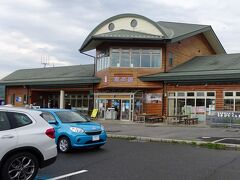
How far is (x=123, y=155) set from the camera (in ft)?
36.0

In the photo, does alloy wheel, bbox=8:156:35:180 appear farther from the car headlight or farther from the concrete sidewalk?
the concrete sidewalk

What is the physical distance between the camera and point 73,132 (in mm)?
11297

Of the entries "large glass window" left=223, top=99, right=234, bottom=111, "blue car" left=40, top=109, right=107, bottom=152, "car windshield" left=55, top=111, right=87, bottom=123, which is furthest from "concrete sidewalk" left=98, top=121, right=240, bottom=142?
"large glass window" left=223, top=99, right=234, bottom=111

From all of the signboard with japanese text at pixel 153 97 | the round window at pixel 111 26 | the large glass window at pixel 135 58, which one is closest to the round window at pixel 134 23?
the round window at pixel 111 26

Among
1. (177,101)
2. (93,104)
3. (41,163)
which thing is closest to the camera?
(41,163)

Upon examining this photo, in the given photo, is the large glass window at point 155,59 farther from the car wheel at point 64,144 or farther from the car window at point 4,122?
the car window at point 4,122

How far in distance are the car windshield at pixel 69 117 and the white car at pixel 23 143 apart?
Answer: 14.5 feet

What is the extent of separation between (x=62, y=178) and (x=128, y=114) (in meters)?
23.1

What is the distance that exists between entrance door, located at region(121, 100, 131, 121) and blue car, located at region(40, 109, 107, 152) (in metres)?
18.6

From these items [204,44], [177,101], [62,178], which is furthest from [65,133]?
[204,44]

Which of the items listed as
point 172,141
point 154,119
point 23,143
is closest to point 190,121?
point 154,119

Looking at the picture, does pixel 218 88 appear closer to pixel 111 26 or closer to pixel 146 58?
pixel 146 58

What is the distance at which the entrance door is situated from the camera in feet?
101

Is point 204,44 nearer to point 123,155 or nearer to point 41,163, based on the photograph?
point 123,155
